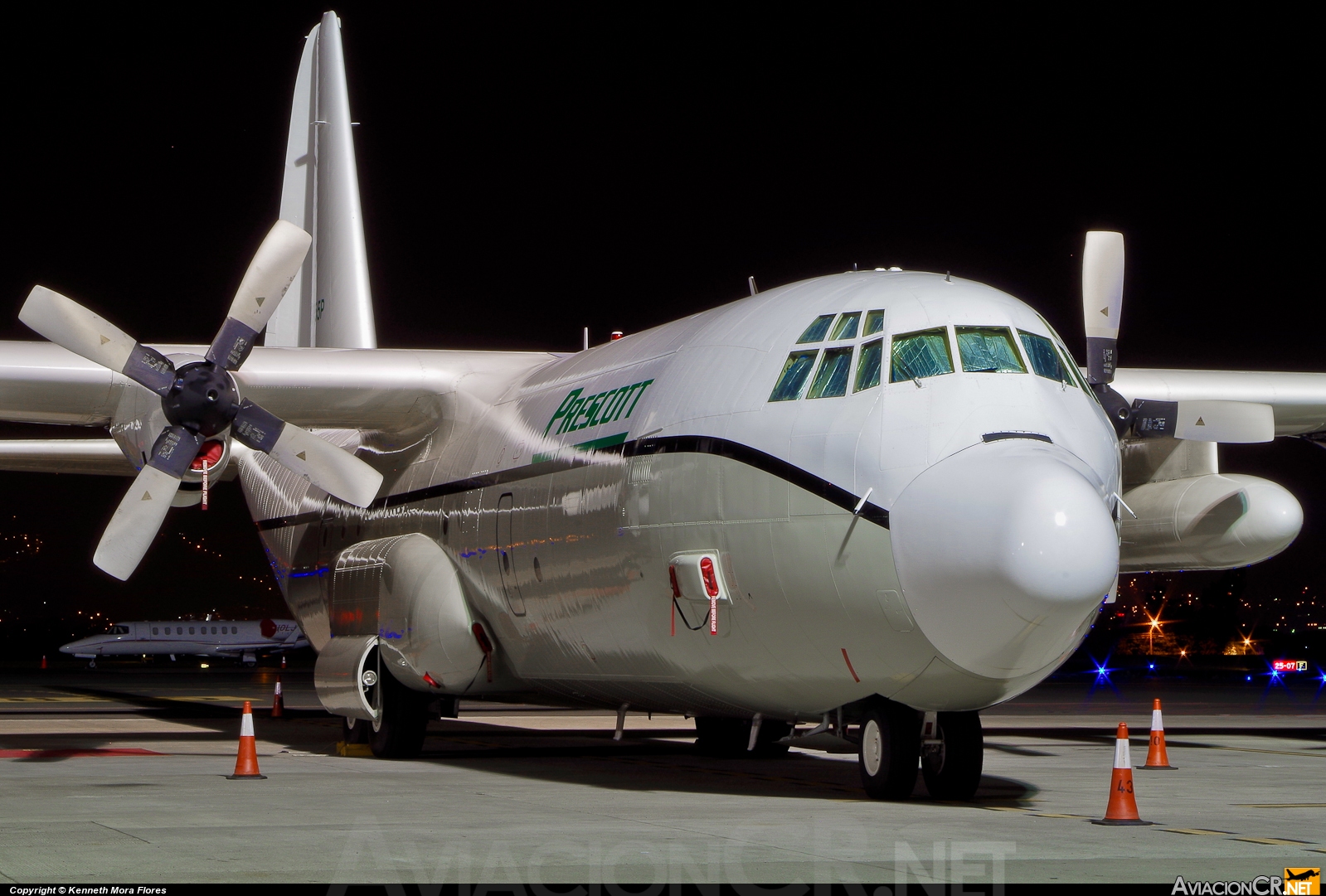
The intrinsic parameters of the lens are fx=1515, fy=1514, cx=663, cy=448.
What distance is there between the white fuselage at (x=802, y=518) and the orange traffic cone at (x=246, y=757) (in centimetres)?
249

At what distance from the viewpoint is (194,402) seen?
13812mm

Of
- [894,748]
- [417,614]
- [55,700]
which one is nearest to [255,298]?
[417,614]

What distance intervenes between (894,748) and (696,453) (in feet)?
8.31

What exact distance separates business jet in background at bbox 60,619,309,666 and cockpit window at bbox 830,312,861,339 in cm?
5793

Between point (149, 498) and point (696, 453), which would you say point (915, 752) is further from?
point (149, 498)

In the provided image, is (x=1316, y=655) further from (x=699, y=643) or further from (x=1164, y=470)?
(x=699, y=643)

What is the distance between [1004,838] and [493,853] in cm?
299

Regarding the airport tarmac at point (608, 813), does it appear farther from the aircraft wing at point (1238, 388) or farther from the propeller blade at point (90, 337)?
the aircraft wing at point (1238, 388)

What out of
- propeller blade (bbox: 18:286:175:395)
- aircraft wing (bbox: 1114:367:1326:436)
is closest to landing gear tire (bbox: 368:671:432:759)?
propeller blade (bbox: 18:286:175:395)

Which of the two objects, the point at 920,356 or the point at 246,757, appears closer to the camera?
the point at 920,356

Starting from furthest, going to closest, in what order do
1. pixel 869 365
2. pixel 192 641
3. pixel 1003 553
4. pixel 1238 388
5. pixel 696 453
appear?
pixel 192 641 < pixel 1238 388 < pixel 696 453 < pixel 869 365 < pixel 1003 553

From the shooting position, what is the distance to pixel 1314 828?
9789 mm

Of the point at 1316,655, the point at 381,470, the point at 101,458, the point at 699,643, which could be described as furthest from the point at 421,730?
the point at 1316,655

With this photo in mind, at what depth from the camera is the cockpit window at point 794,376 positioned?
34.9 ft
